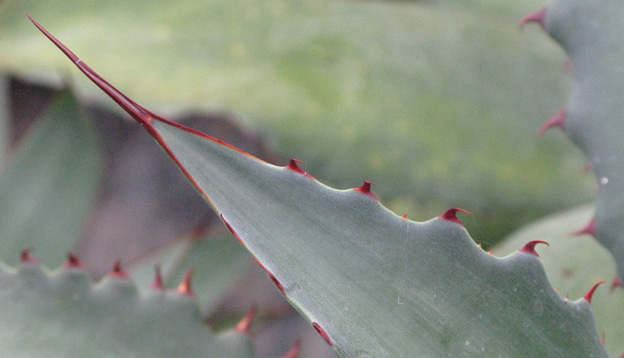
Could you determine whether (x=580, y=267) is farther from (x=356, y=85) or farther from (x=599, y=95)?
(x=356, y=85)

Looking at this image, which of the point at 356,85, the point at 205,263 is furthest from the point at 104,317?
the point at 356,85

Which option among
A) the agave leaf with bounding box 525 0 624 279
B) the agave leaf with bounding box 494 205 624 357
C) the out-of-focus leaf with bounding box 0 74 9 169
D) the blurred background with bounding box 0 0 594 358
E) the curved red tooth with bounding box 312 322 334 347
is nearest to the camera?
the curved red tooth with bounding box 312 322 334 347

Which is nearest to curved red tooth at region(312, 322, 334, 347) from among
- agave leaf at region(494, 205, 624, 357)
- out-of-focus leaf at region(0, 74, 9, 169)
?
agave leaf at region(494, 205, 624, 357)

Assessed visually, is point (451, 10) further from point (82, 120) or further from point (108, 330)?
point (108, 330)

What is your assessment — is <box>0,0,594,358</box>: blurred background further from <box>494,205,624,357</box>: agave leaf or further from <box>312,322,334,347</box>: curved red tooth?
<box>312,322,334,347</box>: curved red tooth

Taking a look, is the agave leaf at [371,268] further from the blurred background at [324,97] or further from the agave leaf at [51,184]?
the agave leaf at [51,184]

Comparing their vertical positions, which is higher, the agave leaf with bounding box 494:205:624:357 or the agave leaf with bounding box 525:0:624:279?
the agave leaf with bounding box 525:0:624:279

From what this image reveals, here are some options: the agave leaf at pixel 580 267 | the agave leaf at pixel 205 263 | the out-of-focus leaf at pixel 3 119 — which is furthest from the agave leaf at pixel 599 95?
the out-of-focus leaf at pixel 3 119
